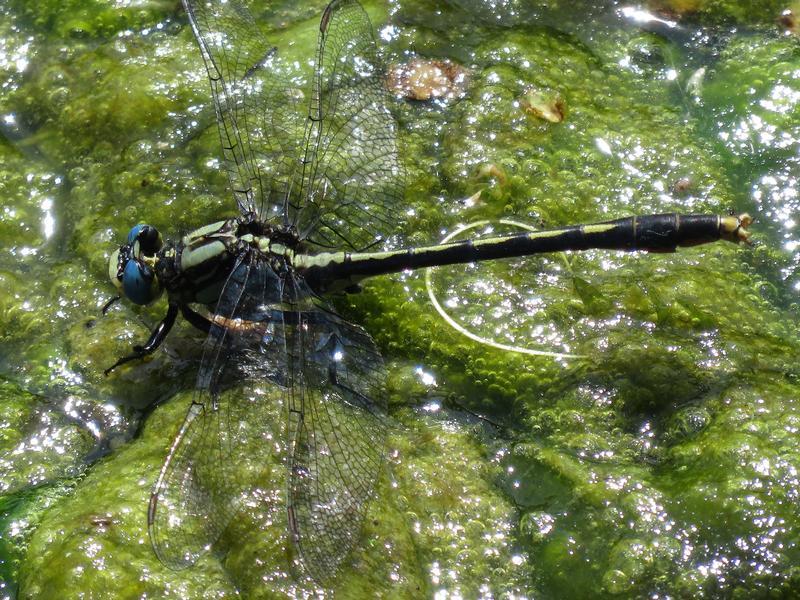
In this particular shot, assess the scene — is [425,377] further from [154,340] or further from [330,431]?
[154,340]

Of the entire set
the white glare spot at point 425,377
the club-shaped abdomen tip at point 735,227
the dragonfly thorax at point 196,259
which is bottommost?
the white glare spot at point 425,377

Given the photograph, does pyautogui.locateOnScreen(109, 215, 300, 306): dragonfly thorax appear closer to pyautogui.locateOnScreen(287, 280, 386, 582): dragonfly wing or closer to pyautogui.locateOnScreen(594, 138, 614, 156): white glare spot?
pyautogui.locateOnScreen(287, 280, 386, 582): dragonfly wing

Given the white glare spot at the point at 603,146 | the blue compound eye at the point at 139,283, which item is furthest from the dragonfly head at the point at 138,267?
the white glare spot at the point at 603,146

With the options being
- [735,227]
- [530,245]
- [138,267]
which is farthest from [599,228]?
[138,267]

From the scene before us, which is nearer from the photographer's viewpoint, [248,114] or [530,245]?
[530,245]

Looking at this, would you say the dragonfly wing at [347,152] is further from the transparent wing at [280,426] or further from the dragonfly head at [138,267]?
the dragonfly head at [138,267]

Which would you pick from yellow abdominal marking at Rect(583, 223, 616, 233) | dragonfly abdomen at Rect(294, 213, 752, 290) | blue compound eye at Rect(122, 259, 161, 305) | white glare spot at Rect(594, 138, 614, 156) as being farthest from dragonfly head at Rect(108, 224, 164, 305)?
white glare spot at Rect(594, 138, 614, 156)
